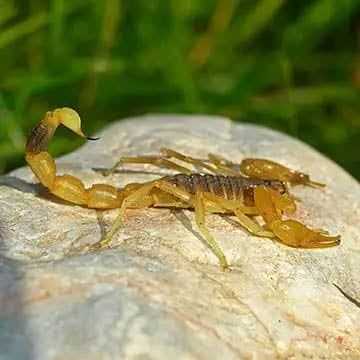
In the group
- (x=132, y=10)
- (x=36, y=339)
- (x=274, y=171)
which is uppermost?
(x=132, y=10)

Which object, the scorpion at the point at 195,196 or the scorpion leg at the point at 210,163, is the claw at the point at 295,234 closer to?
the scorpion at the point at 195,196

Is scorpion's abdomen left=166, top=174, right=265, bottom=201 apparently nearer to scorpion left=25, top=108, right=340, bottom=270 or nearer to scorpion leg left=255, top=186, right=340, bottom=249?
scorpion left=25, top=108, right=340, bottom=270

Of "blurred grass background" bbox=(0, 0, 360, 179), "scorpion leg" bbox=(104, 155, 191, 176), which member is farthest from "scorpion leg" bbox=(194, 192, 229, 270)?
"blurred grass background" bbox=(0, 0, 360, 179)

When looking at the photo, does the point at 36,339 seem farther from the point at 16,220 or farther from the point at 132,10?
the point at 132,10

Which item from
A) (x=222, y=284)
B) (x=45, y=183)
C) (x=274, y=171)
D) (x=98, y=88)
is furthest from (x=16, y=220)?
(x=98, y=88)

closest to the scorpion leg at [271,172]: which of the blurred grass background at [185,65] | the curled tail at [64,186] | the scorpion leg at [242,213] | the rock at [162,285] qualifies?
the rock at [162,285]
